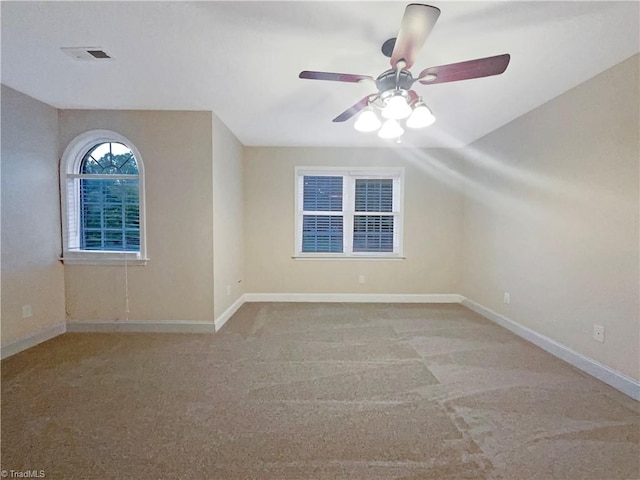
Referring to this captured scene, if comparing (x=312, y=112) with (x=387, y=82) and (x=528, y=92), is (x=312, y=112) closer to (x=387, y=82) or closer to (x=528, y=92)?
(x=387, y=82)

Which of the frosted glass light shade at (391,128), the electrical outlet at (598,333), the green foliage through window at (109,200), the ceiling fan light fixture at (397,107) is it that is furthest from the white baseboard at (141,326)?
the electrical outlet at (598,333)

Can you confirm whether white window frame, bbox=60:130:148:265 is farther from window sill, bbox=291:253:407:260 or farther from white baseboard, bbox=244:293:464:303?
window sill, bbox=291:253:407:260

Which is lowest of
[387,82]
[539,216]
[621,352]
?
[621,352]

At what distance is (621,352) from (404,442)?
1.87 m

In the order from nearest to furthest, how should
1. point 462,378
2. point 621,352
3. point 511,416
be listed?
point 511,416 < point 621,352 < point 462,378

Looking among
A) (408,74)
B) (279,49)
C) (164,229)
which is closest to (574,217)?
(408,74)

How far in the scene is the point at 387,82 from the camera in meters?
1.84

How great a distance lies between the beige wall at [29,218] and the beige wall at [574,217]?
511 centimetres

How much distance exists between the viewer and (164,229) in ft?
10.3

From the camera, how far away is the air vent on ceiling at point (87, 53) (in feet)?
6.52

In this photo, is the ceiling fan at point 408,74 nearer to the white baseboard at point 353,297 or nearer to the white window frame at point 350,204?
the white window frame at point 350,204

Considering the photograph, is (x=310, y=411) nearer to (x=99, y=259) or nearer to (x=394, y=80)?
(x=394, y=80)

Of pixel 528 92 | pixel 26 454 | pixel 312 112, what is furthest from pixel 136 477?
pixel 528 92

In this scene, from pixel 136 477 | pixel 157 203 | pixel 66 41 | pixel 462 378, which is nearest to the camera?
pixel 136 477
